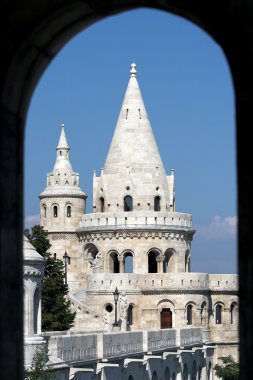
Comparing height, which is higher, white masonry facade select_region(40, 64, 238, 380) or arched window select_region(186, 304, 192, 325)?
white masonry facade select_region(40, 64, 238, 380)

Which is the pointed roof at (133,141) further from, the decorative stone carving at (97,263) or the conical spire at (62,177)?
the decorative stone carving at (97,263)

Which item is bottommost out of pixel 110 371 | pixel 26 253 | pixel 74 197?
pixel 110 371

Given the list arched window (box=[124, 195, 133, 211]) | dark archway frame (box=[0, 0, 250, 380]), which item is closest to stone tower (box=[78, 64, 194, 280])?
arched window (box=[124, 195, 133, 211])

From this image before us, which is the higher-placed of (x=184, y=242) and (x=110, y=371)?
(x=184, y=242)

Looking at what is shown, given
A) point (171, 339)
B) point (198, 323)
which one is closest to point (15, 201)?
point (171, 339)

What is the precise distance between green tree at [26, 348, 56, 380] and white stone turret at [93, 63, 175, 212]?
1441 inches

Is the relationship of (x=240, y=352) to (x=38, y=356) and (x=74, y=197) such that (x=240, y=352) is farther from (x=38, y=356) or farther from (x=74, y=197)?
(x=74, y=197)

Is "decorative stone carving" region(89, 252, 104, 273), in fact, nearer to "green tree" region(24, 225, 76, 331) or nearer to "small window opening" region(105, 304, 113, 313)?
"small window opening" region(105, 304, 113, 313)

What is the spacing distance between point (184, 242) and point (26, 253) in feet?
114

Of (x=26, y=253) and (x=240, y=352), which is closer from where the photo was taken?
(x=240, y=352)

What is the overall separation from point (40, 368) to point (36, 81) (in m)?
26.0

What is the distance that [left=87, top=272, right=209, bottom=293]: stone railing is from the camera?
6569cm

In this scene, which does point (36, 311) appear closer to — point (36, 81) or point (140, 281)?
point (140, 281)

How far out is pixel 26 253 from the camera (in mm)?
36844
